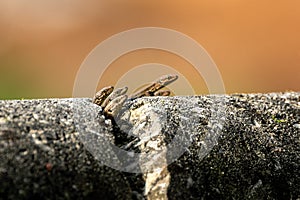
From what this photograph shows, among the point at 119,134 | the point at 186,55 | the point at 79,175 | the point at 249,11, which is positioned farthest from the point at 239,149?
the point at 249,11

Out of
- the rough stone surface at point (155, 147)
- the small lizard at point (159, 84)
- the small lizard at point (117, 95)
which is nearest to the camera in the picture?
the rough stone surface at point (155, 147)

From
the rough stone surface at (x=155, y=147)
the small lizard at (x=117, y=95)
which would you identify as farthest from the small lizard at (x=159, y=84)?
the rough stone surface at (x=155, y=147)

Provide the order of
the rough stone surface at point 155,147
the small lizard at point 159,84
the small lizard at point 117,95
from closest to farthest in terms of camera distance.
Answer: the rough stone surface at point 155,147, the small lizard at point 117,95, the small lizard at point 159,84

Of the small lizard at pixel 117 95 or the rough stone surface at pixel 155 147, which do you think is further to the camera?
the small lizard at pixel 117 95

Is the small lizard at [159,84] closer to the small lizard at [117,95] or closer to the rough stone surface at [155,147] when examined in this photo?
the small lizard at [117,95]

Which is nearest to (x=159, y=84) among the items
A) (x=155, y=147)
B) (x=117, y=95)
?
(x=117, y=95)

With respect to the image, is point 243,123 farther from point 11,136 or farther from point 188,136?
point 11,136
